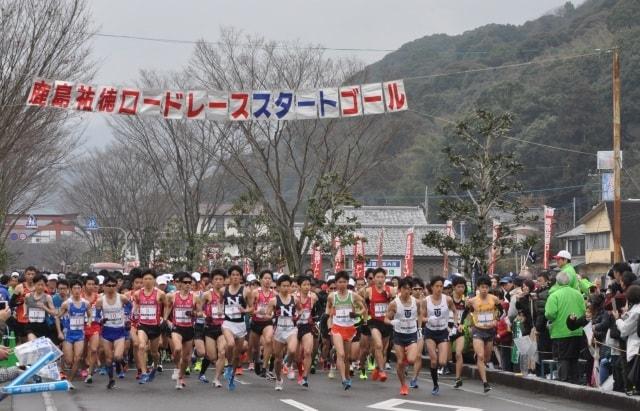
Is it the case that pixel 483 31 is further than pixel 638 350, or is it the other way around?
pixel 483 31

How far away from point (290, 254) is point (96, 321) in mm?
20847

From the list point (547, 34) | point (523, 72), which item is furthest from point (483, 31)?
point (523, 72)

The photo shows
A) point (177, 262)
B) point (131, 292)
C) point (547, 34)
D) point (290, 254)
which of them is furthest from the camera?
point (547, 34)

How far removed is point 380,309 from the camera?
61.2ft

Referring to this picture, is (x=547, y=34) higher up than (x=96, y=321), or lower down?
higher up

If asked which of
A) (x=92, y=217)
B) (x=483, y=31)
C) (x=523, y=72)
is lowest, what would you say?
(x=92, y=217)

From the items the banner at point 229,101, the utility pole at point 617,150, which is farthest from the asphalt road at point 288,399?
the utility pole at point 617,150

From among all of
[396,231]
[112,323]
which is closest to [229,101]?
[112,323]

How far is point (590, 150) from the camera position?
62.4 meters

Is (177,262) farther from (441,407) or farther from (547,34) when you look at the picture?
(441,407)

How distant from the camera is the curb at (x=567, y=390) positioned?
46.6 ft

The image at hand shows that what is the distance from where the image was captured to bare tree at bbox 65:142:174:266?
189 feet

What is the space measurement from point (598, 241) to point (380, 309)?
43282 mm

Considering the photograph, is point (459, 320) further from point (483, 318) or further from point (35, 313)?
point (35, 313)
